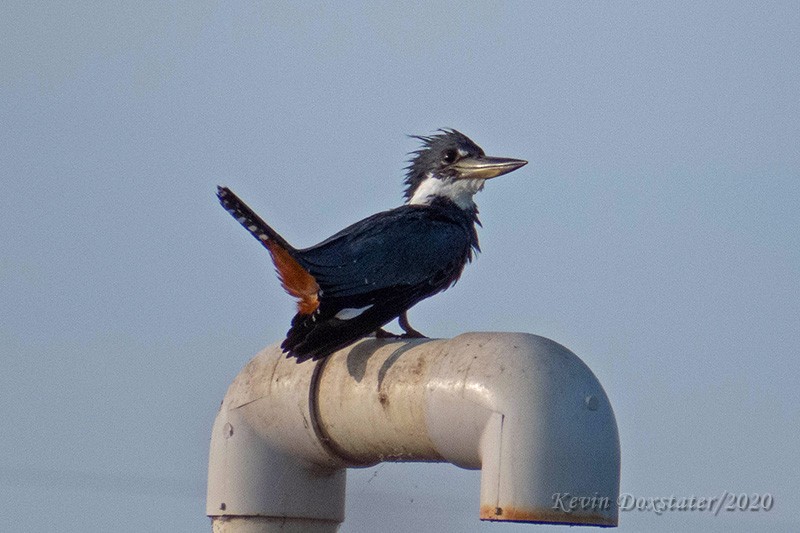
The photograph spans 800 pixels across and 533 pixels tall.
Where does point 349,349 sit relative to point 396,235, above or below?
below

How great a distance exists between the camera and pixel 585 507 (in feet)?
9.54

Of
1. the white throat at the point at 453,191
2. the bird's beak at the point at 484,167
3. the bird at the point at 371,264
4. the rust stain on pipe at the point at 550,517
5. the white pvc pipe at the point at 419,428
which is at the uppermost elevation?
the bird's beak at the point at 484,167

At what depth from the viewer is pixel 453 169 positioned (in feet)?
20.8

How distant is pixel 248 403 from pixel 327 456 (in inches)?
12.0

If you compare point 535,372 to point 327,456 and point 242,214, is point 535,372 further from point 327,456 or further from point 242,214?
point 242,214

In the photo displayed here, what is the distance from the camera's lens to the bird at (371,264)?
4.11m

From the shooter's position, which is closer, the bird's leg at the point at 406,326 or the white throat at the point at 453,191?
A: the bird's leg at the point at 406,326

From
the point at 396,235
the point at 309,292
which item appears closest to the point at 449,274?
the point at 396,235

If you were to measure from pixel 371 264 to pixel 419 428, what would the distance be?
1.70m

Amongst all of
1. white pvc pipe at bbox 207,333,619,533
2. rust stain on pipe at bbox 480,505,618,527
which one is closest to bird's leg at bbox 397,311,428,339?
white pvc pipe at bbox 207,333,619,533

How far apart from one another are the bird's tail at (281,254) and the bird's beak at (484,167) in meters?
1.65

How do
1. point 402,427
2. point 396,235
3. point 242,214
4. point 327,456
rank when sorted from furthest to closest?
point 396,235, point 242,214, point 327,456, point 402,427

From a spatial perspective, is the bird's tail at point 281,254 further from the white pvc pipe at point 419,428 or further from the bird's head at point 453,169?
the bird's head at point 453,169

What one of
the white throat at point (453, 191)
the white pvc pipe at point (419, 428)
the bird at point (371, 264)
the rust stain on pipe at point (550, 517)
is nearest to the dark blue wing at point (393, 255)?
the bird at point (371, 264)
